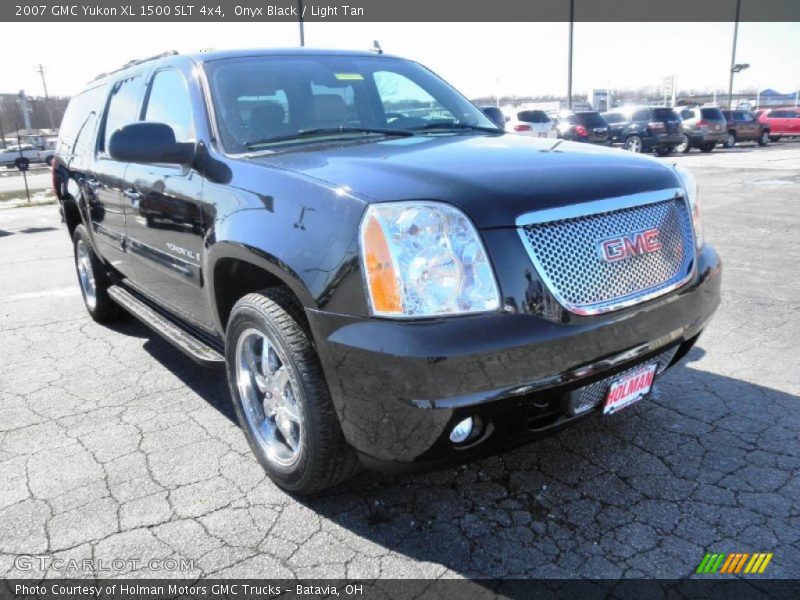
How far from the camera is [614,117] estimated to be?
2586cm

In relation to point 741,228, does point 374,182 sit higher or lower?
higher

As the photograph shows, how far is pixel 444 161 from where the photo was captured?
102 inches

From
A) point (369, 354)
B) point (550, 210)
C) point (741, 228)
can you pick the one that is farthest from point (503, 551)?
point (741, 228)

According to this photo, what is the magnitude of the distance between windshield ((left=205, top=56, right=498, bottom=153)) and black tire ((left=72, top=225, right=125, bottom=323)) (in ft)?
8.41

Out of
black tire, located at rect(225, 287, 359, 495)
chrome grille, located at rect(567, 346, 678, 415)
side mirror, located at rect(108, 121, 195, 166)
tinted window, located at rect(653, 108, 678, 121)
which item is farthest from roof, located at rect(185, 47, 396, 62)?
tinted window, located at rect(653, 108, 678, 121)

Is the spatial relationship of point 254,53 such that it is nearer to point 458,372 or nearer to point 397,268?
point 397,268

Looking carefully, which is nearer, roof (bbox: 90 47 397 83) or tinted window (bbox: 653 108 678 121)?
roof (bbox: 90 47 397 83)

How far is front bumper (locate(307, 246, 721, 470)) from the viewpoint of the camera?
6.83 feet

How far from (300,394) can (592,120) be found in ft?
77.2

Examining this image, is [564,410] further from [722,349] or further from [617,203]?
[722,349]

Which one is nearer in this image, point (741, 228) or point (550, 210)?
point (550, 210)

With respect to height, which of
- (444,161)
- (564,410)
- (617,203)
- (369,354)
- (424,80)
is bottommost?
(564,410)

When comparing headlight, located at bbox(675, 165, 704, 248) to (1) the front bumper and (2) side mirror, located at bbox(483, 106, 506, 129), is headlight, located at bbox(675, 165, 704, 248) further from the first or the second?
(2) side mirror, located at bbox(483, 106, 506, 129)

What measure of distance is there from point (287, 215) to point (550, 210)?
96cm
